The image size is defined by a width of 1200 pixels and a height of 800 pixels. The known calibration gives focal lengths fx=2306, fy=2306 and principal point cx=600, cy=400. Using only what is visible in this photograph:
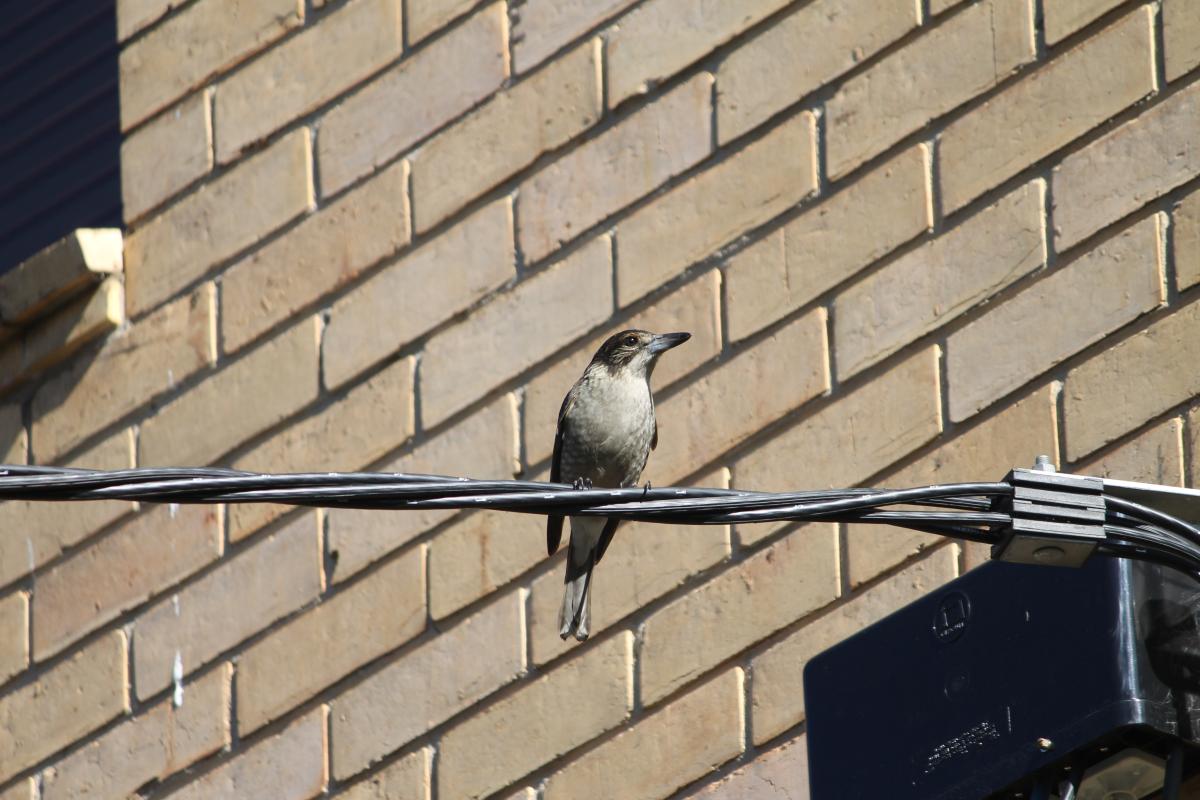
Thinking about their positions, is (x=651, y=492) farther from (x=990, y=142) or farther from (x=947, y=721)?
(x=990, y=142)

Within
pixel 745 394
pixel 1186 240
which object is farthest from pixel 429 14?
pixel 1186 240

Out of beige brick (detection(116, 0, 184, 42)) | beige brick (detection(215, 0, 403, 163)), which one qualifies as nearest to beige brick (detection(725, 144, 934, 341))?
beige brick (detection(215, 0, 403, 163))

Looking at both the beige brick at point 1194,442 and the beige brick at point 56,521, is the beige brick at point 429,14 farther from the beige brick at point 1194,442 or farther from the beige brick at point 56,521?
the beige brick at point 1194,442

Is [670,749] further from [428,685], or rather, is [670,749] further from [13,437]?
[13,437]

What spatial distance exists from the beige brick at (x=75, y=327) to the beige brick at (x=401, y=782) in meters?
1.92

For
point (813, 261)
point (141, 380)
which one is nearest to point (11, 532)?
point (141, 380)

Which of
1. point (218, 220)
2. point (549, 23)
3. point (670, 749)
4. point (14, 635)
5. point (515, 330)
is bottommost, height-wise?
point (670, 749)

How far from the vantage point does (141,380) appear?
7535 mm

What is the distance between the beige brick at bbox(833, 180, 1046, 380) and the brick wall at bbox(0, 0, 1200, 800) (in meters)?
0.01

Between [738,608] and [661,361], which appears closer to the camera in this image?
[738,608]

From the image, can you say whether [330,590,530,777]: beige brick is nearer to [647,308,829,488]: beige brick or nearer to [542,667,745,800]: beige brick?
[542,667,745,800]: beige brick

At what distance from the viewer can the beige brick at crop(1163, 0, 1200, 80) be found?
5.89m

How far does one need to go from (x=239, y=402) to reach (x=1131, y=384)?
116 inches

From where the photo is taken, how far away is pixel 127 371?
757 centimetres
